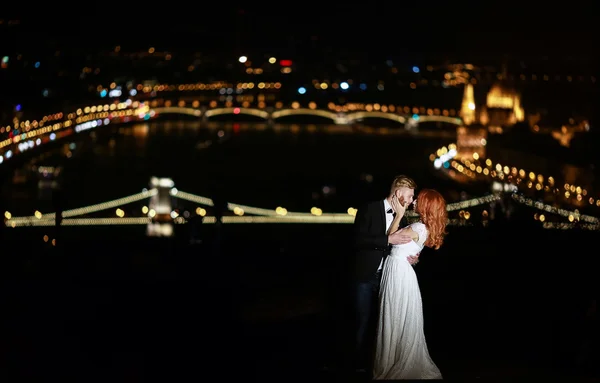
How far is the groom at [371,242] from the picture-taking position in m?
4.93

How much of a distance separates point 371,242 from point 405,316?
44cm

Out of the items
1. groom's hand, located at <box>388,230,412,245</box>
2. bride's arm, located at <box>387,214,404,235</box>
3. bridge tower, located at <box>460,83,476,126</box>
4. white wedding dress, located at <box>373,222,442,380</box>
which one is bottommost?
white wedding dress, located at <box>373,222,442,380</box>

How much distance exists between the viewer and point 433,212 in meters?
4.79

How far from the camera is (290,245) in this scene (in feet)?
41.6

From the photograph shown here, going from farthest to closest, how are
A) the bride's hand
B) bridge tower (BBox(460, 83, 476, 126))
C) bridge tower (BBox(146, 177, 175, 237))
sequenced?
bridge tower (BBox(460, 83, 476, 126)) < bridge tower (BBox(146, 177, 175, 237)) < the bride's hand

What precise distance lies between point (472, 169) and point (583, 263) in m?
48.1

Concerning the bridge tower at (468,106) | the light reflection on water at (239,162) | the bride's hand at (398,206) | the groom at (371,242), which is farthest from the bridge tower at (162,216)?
the bridge tower at (468,106)

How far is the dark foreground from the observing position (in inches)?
215

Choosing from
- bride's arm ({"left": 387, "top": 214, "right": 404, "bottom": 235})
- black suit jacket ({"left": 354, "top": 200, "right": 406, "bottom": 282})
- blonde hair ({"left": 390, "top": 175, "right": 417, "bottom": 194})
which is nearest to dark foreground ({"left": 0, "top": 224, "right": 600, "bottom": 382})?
black suit jacket ({"left": 354, "top": 200, "right": 406, "bottom": 282})

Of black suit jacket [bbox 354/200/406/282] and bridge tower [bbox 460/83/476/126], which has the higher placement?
bridge tower [bbox 460/83/476/126]

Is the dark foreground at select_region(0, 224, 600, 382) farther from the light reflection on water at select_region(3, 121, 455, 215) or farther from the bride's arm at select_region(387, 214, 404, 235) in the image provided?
the light reflection on water at select_region(3, 121, 455, 215)

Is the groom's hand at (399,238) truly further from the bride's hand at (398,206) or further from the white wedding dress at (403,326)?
the bride's hand at (398,206)

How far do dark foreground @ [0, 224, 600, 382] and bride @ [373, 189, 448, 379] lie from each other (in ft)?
0.85

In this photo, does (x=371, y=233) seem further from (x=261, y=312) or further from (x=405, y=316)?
(x=261, y=312)
